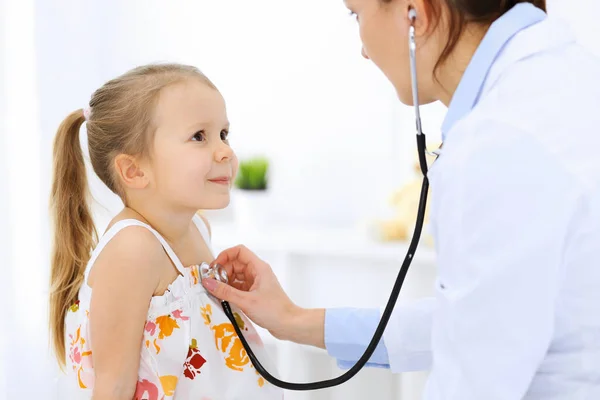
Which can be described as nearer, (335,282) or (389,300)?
(389,300)

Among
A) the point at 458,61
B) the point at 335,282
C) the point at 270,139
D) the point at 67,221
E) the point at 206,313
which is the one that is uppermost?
the point at 458,61

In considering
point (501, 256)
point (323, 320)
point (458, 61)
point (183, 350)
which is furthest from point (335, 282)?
point (501, 256)

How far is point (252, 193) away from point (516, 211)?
5.81 feet

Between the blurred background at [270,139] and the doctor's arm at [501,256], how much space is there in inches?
45.9

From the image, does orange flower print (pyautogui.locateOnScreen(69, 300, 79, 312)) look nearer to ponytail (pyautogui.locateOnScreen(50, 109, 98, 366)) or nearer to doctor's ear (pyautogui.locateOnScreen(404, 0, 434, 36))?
ponytail (pyautogui.locateOnScreen(50, 109, 98, 366))

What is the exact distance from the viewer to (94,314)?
119 cm

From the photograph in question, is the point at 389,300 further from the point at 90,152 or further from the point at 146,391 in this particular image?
the point at 90,152

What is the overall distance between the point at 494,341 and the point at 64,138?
891mm

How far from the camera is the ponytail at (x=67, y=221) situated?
54.6 inches

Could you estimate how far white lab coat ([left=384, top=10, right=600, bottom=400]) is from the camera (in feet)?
2.68

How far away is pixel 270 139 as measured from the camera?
2.79 metres

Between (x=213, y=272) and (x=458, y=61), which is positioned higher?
(x=458, y=61)

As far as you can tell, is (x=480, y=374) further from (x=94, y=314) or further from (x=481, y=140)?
(x=94, y=314)

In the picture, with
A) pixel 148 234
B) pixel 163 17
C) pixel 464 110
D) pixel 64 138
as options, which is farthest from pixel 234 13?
pixel 464 110
